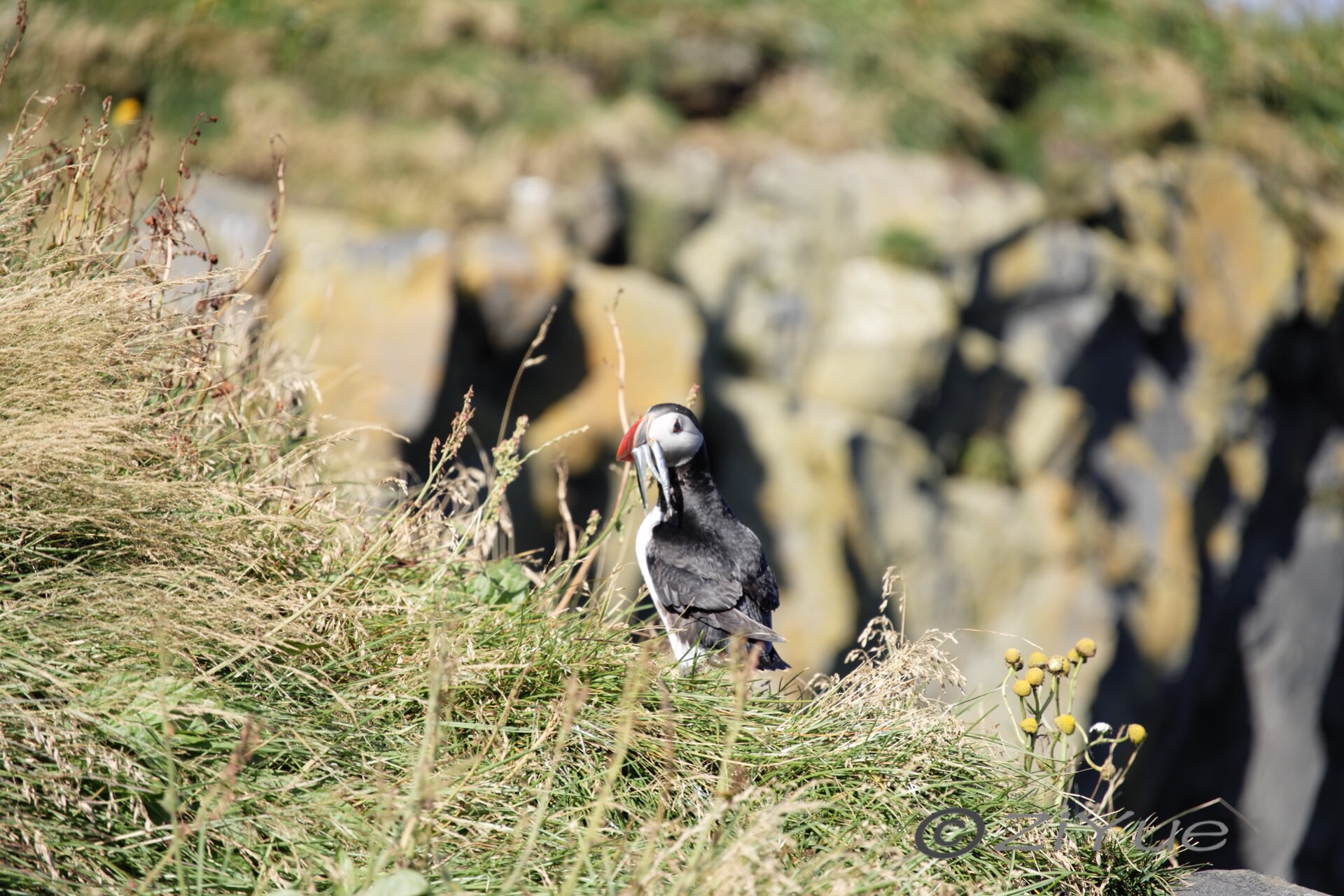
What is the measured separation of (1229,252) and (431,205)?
785cm

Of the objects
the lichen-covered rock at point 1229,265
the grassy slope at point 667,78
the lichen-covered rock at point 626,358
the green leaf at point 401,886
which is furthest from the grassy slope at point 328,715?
the lichen-covered rock at point 1229,265

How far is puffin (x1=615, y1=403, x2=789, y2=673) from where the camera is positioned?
285 cm

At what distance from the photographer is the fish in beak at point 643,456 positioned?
2.92 meters

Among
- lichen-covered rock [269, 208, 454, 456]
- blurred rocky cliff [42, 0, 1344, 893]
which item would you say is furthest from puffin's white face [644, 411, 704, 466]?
lichen-covered rock [269, 208, 454, 456]

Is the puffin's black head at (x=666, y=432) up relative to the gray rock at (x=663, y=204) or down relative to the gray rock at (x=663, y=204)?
up

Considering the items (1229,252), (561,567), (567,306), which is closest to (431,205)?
(567,306)

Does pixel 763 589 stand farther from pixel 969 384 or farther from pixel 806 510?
pixel 969 384

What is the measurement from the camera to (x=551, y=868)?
1849mm

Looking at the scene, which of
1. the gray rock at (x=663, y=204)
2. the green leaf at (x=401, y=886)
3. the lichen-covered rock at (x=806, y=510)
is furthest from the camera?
the gray rock at (x=663, y=204)

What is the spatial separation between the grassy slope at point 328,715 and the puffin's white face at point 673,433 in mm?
520

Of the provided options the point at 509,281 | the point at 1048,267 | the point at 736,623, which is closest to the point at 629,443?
the point at 736,623

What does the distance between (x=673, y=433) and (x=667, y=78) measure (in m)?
7.37

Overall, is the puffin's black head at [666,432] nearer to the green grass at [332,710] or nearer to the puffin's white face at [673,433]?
the puffin's white face at [673,433]

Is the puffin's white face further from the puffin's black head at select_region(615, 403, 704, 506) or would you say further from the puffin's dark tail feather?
the puffin's dark tail feather
